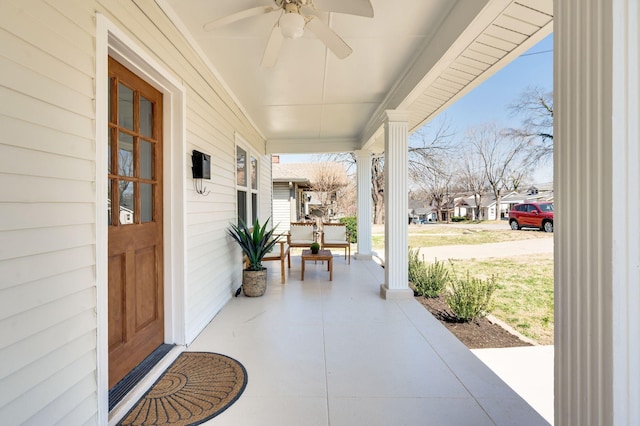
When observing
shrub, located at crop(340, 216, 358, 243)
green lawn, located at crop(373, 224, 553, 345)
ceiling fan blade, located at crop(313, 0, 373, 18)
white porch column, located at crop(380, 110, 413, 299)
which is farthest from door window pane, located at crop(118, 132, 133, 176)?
shrub, located at crop(340, 216, 358, 243)

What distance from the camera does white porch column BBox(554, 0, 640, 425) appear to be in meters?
0.86

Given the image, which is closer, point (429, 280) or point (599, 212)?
point (599, 212)

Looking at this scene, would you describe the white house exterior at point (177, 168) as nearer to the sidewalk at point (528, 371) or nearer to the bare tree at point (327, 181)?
the sidewalk at point (528, 371)

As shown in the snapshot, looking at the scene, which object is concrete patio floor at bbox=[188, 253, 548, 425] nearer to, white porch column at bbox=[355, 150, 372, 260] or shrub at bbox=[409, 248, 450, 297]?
shrub at bbox=[409, 248, 450, 297]

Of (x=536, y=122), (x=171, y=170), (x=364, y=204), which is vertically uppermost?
(x=536, y=122)

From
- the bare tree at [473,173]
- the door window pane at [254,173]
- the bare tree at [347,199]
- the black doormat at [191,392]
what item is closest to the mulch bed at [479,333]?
the black doormat at [191,392]

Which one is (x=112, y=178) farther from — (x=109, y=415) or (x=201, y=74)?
(x=201, y=74)

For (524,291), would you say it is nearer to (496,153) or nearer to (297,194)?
(297,194)

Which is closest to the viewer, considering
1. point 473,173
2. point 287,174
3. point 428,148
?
point 287,174

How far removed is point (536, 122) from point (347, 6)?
1769 centimetres

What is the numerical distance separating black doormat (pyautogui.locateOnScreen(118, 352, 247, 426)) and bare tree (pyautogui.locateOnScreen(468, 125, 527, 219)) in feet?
69.1

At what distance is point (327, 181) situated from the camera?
690 inches

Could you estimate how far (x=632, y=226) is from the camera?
2.84 ft

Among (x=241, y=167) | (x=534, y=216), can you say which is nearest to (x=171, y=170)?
(x=241, y=167)
